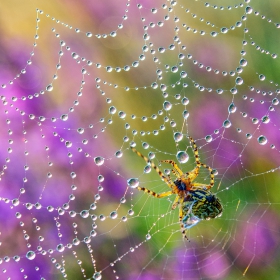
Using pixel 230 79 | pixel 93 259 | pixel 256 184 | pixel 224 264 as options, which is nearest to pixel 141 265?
pixel 93 259

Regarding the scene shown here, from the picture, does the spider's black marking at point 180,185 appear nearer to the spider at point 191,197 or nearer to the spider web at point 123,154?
the spider at point 191,197

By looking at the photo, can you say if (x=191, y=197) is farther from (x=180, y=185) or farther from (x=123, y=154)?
(x=123, y=154)

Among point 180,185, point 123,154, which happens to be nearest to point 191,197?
point 180,185

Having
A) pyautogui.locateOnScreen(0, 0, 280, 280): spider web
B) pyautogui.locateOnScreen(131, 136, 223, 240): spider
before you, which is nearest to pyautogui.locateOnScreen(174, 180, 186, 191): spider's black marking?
pyautogui.locateOnScreen(131, 136, 223, 240): spider

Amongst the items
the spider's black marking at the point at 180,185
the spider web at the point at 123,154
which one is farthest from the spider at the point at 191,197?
the spider web at the point at 123,154

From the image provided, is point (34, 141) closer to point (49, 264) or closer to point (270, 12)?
point (49, 264)

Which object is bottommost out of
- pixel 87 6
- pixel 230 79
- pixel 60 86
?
pixel 230 79

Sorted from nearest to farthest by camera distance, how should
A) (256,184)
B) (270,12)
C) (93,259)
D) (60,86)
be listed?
(93,259), (256,184), (60,86), (270,12)

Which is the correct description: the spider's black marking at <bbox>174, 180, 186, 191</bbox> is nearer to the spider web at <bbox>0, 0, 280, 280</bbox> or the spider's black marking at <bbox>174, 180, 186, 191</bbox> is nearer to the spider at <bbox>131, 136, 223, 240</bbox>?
the spider at <bbox>131, 136, 223, 240</bbox>
